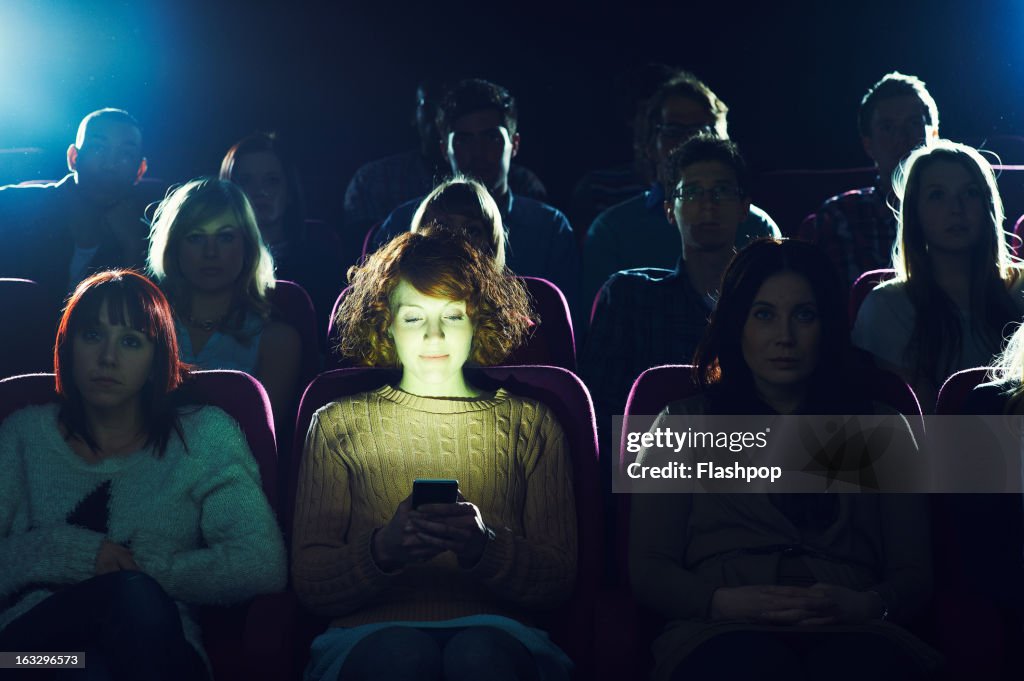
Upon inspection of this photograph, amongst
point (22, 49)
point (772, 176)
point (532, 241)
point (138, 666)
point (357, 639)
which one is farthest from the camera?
point (22, 49)

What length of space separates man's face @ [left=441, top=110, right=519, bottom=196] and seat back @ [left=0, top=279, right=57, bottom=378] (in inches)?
44.8

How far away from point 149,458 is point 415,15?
2808 mm

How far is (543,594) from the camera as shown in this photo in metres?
1.64

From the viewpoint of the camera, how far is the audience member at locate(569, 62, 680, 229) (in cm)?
363

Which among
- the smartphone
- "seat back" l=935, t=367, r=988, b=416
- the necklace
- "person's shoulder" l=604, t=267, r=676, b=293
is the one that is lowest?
the smartphone

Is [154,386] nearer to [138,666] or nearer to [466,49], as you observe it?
[138,666]

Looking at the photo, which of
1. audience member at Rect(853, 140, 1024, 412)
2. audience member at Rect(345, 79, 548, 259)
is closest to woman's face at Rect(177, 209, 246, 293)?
audience member at Rect(345, 79, 548, 259)

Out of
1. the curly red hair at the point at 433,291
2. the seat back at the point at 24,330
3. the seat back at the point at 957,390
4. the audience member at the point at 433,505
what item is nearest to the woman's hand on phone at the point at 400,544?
the audience member at the point at 433,505

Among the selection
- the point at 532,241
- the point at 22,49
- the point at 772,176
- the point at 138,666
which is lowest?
the point at 138,666

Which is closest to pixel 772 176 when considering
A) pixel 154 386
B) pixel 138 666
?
pixel 154 386

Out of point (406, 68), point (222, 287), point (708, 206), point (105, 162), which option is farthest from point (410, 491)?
point (406, 68)

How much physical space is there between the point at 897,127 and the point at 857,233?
30 centimetres

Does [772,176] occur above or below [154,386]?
above

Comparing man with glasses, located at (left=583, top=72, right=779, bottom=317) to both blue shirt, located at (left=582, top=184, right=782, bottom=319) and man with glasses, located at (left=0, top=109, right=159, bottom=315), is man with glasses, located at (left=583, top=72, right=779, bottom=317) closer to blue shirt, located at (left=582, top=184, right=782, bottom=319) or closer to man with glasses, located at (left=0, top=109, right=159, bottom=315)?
blue shirt, located at (left=582, top=184, right=782, bottom=319)
